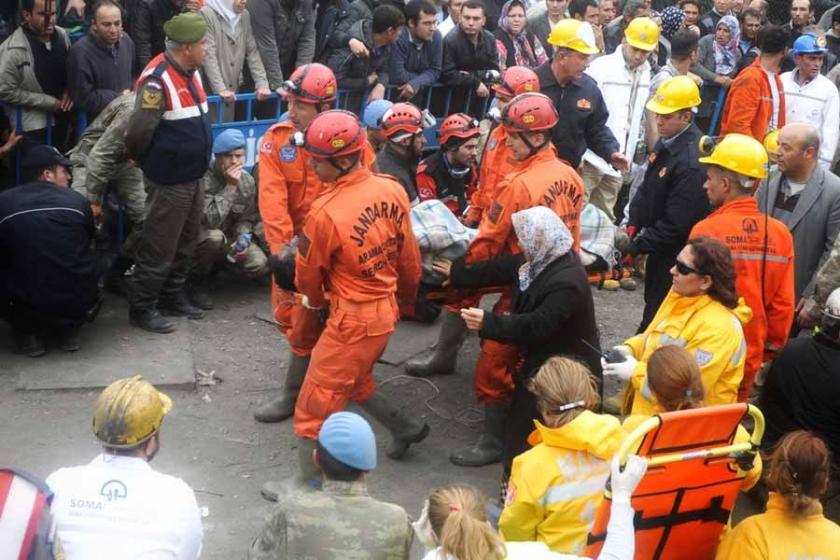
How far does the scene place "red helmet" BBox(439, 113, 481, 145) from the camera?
26.5 feet

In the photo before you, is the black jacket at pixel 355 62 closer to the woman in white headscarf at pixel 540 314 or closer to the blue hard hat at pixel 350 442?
the woman in white headscarf at pixel 540 314

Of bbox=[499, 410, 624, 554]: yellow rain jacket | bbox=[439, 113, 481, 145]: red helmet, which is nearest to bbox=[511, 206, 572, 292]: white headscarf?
bbox=[499, 410, 624, 554]: yellow rain jacket

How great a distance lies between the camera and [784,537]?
3896 mm

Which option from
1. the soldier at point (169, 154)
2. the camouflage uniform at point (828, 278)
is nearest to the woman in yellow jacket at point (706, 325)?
the camouflage uniform at point (828, 278)

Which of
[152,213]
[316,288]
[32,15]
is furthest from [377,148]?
[32,15]

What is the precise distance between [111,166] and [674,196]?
397 centimetres

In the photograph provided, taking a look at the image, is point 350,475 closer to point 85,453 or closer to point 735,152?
point 85,453

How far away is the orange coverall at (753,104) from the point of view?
948 cm

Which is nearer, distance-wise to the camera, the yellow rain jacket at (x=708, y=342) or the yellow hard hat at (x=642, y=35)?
the yellow rain jacket at (x=708, y=342)

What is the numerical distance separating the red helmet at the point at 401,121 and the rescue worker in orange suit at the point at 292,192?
56 centimetres

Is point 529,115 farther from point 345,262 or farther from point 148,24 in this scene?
point 148,24

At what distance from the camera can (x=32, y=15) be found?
25.4 ft

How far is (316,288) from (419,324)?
2.71 metres

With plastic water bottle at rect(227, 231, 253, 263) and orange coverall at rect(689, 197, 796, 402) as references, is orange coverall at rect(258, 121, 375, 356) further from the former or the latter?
orange coverall at rect(689, 197, 796, 402)
